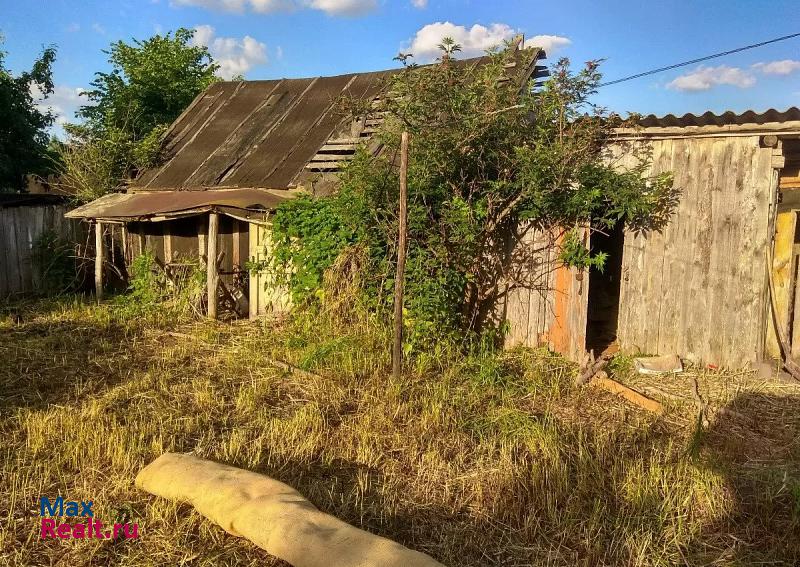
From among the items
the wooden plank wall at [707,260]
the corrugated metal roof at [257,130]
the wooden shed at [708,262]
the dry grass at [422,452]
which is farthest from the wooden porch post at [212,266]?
the wooden plank wall at [707,260]

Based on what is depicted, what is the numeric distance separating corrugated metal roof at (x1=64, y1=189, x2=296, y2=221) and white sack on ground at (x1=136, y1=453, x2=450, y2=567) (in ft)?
18.0

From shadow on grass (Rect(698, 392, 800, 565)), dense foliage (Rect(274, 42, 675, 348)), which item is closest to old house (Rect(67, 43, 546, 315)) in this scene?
dense foliage (Rect(274, 42, 675, 348))

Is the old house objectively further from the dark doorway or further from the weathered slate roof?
the dark doorway

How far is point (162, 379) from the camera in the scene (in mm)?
6082

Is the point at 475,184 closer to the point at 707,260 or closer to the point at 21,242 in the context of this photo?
the point at 707,260

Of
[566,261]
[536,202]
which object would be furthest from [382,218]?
[566,261]

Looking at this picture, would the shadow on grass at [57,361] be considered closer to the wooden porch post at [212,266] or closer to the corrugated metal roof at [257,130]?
the wooden porch post at [212,266]

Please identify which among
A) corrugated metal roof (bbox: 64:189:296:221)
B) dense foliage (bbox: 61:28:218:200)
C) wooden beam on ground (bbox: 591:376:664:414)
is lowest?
wooden beam on ground (bbox: 591:376:664:414)

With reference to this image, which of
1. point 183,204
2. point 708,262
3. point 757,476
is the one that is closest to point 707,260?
point 708,262

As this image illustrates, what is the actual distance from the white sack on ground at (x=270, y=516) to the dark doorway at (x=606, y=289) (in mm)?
6572

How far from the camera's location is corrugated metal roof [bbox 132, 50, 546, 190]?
35.0ft

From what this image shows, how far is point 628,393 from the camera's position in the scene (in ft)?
19.2

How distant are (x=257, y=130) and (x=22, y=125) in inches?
261

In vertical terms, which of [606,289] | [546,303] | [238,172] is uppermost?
[238,172]
